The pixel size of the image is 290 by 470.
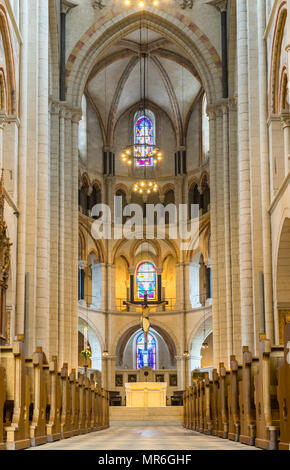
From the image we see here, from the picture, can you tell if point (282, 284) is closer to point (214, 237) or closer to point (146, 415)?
point (214, 237)

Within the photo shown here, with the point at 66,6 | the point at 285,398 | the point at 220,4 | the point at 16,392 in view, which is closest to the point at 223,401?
the point at 16,392

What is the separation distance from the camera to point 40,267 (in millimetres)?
18094

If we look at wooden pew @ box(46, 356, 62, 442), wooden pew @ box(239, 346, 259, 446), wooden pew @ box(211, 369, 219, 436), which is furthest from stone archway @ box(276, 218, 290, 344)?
wooden pew @ box(239, 346, 259, 446)

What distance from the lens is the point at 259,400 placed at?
8.76 m

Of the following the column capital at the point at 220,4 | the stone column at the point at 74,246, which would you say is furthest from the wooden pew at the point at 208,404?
the column capital at the point at 220,4

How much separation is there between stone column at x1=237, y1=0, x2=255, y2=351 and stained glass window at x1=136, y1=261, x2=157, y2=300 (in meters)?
20.1

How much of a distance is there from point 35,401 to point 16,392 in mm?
1501

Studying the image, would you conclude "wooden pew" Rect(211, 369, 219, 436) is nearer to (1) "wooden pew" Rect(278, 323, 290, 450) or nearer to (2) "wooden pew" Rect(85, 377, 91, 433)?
(2) "wooden pew" Rect(85, 377, 91, 433)

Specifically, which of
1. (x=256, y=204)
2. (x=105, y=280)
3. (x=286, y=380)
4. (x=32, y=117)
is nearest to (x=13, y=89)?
(x=32, y=117)

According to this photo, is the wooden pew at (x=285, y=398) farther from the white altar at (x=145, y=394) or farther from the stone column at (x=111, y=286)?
the stone column at (x=111, y=286)

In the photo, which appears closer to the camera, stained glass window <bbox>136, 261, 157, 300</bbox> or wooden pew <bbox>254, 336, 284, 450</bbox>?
wooden pew <bbox>254, 336, 284, 450</bbox>

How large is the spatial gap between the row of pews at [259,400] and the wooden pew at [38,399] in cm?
273

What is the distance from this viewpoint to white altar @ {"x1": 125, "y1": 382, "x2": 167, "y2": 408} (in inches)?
1176

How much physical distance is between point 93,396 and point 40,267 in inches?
136
